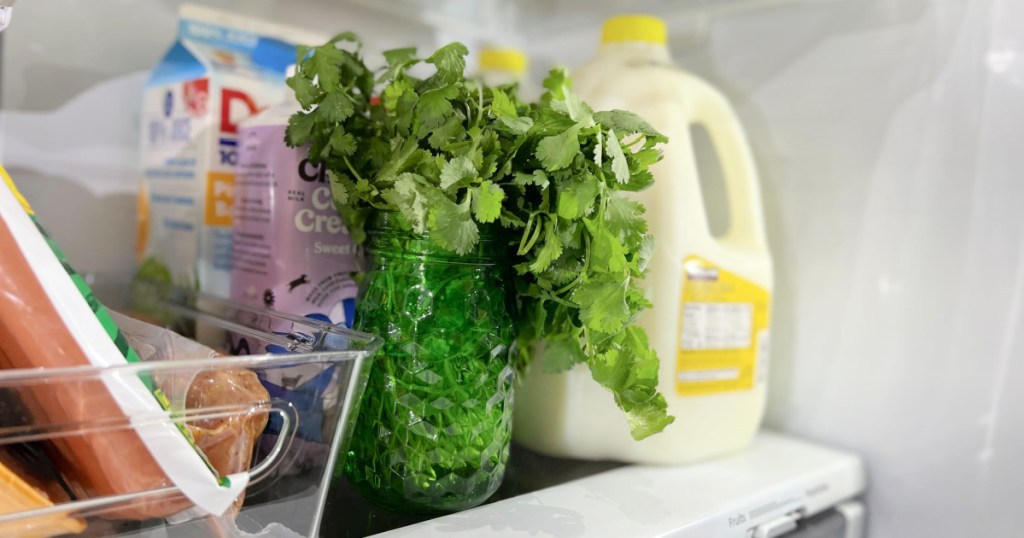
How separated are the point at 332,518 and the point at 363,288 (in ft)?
0.60

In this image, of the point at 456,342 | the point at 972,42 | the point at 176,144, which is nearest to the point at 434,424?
the point at 456,342

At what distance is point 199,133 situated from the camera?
0.74 meters

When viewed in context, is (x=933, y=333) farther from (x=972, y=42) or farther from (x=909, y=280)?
(x=972, y=42)

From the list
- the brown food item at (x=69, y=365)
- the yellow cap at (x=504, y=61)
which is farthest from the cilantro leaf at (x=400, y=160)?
the yellow cap at (x=504, y=61)

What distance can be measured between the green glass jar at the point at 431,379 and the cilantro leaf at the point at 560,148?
0.28 ft

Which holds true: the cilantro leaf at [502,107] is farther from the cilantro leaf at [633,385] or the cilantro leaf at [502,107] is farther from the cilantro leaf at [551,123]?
the cilantro leaf at [633,385]

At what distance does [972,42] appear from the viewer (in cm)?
76

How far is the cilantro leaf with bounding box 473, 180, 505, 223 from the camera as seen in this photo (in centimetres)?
49

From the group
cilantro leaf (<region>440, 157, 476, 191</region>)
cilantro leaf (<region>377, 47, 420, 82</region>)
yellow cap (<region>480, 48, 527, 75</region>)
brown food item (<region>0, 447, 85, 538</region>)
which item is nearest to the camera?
brown food item (<region>0, 447, 85, 538</region>)

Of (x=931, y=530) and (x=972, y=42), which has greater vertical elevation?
(x=972, y=42)

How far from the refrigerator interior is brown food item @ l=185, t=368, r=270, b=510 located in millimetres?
366

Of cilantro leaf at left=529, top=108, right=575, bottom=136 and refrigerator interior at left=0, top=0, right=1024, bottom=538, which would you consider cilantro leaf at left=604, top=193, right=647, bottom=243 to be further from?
refrigerator interior at left=0, top=0, right=1024, bottom=538

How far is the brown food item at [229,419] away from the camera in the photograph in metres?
0.46

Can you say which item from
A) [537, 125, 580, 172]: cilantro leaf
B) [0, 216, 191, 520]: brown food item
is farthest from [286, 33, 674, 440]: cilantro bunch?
[0, 216, 191, 520]: brown food item
